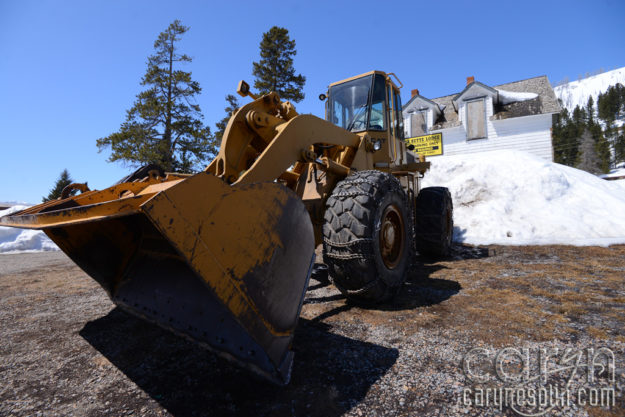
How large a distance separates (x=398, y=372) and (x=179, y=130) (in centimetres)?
1885

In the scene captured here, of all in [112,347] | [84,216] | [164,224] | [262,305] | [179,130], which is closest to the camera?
[164,224]

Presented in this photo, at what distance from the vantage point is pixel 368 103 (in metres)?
4.93

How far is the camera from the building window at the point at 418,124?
22.8 metres

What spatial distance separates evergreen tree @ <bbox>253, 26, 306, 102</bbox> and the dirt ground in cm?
1906

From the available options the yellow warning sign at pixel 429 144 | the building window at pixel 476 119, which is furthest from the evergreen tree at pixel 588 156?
the yellow warning sign at pixel 429 144

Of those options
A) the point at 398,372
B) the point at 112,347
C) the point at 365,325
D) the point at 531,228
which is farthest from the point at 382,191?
the point at 531,228

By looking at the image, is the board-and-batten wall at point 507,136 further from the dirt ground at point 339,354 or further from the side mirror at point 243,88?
the side mirror at point 243,88

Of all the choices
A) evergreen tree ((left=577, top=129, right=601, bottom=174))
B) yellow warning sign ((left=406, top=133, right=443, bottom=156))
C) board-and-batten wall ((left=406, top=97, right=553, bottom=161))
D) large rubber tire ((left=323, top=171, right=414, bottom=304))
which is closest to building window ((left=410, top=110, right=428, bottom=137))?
yellow warning sign ((left=406, top=133, right=443, bottom=156))

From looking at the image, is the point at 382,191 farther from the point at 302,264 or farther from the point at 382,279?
the point at 302,264

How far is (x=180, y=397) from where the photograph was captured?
1.90m

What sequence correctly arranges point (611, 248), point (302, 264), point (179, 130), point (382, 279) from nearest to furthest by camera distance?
point (302, 264)
point (382, 279)
point (611, 248)
point (179, 130)

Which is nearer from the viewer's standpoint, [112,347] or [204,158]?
[112,347]

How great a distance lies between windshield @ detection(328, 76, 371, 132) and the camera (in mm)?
4980

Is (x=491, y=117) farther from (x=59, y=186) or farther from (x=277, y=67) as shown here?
(x=59, y=186)
